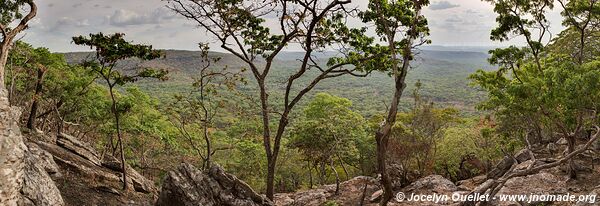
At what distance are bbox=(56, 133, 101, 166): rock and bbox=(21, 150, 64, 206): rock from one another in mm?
10112

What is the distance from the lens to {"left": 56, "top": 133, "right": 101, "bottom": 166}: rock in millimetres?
20406

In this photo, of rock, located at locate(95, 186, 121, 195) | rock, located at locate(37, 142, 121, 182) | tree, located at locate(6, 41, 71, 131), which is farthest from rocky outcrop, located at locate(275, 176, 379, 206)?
tree, located at locate(6, 41, 71, 131)

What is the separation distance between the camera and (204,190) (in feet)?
43.4

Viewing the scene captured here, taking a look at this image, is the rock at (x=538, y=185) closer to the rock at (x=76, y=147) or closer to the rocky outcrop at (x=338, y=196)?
the rocky outcrop at (x=338, y=196)

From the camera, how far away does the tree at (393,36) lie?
11.2m

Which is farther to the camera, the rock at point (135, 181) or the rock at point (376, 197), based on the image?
the rock at point (135, 181)

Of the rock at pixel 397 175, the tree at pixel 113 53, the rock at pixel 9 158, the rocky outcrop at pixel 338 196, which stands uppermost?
the tree at pixel 113 53

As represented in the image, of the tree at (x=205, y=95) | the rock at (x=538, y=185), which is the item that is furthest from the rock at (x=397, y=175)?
the tree at (x=205, y=95)

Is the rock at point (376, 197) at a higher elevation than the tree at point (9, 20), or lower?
lower

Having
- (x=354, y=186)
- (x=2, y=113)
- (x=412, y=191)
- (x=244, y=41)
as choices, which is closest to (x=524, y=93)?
(x=412, y=191)

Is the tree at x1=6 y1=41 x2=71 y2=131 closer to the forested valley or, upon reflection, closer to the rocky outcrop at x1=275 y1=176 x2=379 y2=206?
the forested valley

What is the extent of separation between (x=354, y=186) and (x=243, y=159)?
49.7ft

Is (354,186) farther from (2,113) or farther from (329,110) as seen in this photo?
(2,113)

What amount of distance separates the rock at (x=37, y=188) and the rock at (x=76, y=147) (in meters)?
10.1
